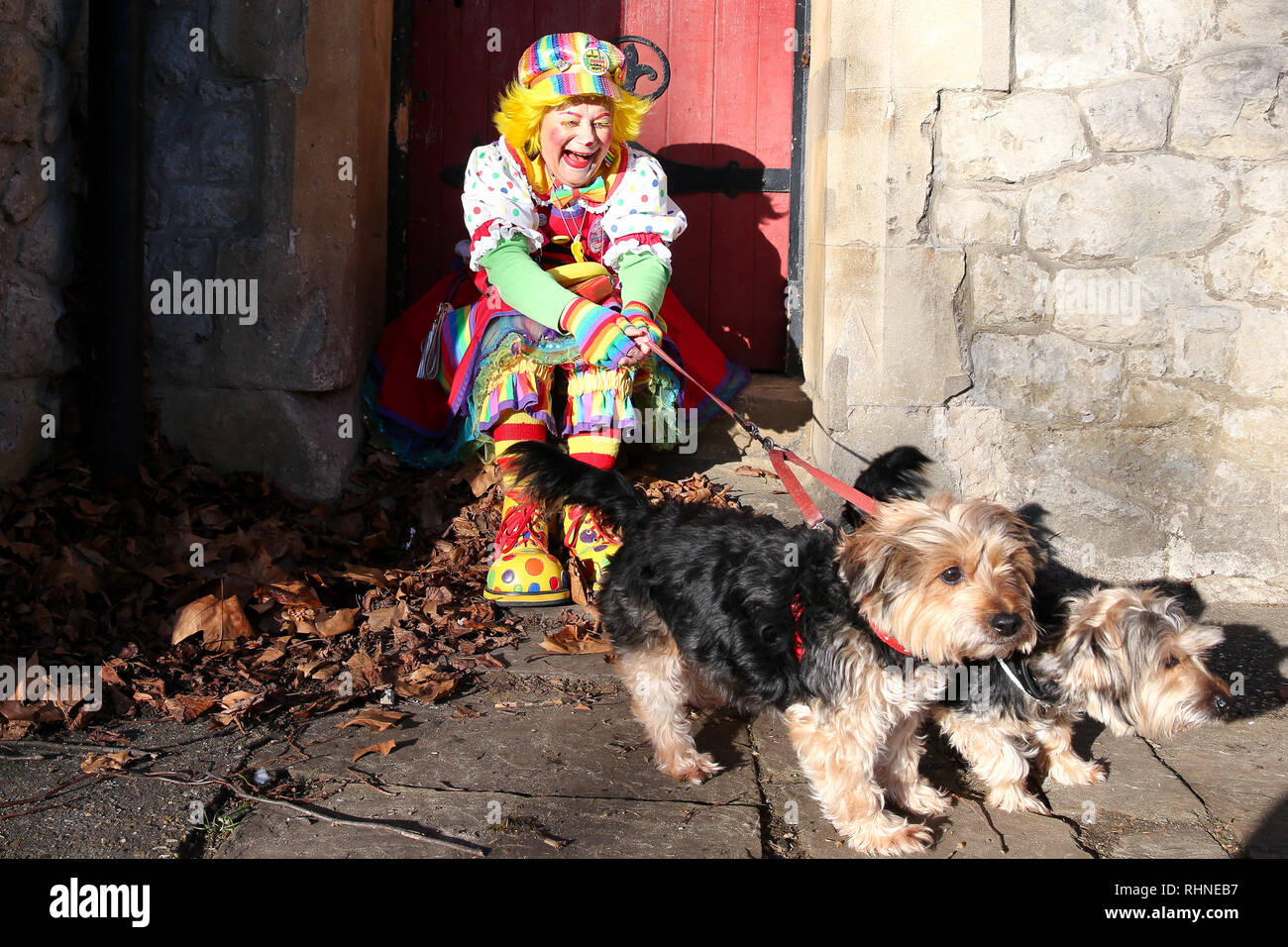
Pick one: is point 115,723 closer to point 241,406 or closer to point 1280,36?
point 241,406

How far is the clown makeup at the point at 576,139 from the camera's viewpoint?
13.2ft

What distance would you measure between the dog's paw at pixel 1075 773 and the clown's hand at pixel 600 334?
189 cm

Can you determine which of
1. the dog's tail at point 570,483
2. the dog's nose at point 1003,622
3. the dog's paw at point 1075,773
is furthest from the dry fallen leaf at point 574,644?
the dog's nose at point 1003,622

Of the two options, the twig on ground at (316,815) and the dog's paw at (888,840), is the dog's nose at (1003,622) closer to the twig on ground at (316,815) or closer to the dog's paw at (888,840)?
the dog's paw at (888,840)

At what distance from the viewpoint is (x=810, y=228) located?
15.7ft

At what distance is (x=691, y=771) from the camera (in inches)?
113

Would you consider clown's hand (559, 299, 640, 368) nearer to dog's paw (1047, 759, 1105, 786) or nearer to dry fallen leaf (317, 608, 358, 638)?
dry fallen leaf (317, 608, 358, 638)

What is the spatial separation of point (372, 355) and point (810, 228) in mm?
2015

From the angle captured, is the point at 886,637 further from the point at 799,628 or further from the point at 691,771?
the point at 691,771

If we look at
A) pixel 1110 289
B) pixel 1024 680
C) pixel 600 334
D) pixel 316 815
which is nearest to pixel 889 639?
pixel 1024 680

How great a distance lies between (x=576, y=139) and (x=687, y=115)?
1264mm

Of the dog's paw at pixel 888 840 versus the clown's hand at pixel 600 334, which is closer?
the dog's paw at pixel 888 840

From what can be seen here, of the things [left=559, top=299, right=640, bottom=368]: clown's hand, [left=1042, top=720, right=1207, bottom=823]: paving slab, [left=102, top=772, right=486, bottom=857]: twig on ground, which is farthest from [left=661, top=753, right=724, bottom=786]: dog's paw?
[left=559, top=299, right=640, bottom=368]: clown's hand
